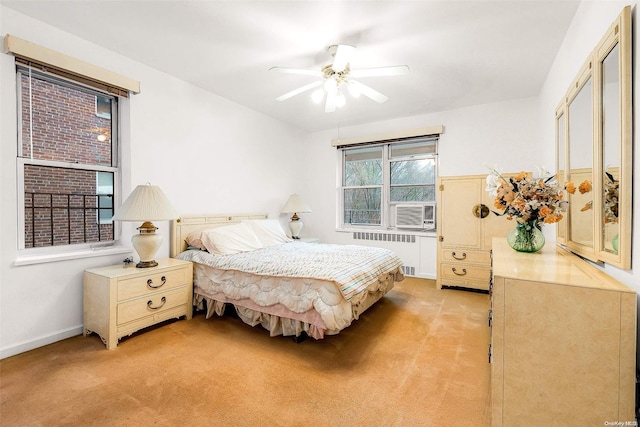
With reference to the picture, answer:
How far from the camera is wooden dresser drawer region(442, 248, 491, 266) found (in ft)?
12.4

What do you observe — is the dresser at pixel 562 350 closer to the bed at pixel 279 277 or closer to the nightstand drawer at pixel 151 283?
the bed at pixel 279 277

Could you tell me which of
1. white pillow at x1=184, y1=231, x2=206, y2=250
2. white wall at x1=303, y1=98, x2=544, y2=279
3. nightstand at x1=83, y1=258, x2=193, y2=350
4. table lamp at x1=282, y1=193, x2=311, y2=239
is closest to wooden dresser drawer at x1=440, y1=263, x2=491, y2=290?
white wall at x1=303, y1=98, x2=544, y2=279

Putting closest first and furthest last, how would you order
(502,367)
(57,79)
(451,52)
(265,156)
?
(502,367)
(57,79)
(451,52)
(265,156)

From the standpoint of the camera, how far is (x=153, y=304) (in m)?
2.59

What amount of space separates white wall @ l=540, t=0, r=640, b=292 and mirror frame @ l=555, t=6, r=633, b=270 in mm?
20

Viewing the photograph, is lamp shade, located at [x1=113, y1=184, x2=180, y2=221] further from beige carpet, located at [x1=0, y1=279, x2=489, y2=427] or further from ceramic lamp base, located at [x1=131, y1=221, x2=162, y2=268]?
beige carpet, located at [x1=0, y1=279, x2=489, y2=427]

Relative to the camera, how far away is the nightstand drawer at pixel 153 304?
2.38 m

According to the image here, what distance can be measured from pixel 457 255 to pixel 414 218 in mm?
894

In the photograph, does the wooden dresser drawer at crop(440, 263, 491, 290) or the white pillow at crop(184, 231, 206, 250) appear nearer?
the white pillow at crop(184, 231, 206, 250)

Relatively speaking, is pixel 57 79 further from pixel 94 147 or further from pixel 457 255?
pixel 457 255

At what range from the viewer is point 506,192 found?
6.21ft

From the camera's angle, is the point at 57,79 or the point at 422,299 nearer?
the point at 57,79

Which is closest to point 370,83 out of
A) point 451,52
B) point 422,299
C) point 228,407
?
point 451,52

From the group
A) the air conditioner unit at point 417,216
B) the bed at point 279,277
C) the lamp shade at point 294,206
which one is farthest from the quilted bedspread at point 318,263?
the air conditioner unit at point 417,216
